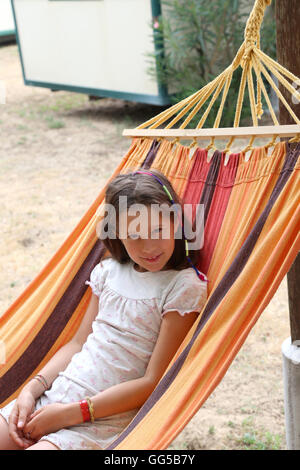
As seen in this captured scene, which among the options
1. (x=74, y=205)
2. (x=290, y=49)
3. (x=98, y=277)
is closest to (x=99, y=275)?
(x=98, y=277)

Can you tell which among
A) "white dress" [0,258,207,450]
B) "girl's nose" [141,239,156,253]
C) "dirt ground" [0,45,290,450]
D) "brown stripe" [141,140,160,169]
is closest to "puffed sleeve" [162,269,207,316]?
"white dress" [0,258,207,450]

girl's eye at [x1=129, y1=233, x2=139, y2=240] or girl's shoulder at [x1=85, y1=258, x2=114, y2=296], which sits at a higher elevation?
girl's eye at [x1=129, y1=233, x2=139, y2=240]

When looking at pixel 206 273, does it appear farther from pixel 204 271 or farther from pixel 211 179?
pixel 211 179

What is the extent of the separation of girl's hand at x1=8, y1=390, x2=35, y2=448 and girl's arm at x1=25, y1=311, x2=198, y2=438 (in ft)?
0.09

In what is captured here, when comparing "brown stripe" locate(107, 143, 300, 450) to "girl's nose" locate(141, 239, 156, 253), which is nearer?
"brown stripe" locate(107, 143, 300, 450)

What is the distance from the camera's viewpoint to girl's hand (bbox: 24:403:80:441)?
5.08 feet

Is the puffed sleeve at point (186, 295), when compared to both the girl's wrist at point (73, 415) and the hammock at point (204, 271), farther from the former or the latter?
the girl's wrist at point (73, 415)

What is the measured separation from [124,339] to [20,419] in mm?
332

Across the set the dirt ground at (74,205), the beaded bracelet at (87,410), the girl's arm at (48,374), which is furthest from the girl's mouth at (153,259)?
the dirt ground at (74,205)

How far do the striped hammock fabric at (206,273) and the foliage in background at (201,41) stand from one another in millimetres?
3784

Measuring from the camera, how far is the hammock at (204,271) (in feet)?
4.72

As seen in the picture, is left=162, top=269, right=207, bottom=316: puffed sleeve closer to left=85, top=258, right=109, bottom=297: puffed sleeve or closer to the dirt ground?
left=85, top=258, right=109, bottom=297: puffed sleeve

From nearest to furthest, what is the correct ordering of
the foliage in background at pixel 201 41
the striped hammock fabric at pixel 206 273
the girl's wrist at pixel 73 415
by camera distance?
the striped hammock fabric at pixel 206 273 < the girl's wrist at pixel 73 415 < the foliage in background at pixel 201 41
